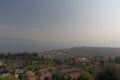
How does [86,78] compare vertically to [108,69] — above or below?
below

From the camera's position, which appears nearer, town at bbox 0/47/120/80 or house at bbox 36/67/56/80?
town at bbox 0/47/120/80

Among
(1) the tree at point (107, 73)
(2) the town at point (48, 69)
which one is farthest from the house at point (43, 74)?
(1) the tree at point (107, 73)

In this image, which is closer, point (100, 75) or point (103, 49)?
point (100, 75)

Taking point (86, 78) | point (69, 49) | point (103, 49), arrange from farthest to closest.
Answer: point (69, 49)
point (103, 49)
point (86, 78)

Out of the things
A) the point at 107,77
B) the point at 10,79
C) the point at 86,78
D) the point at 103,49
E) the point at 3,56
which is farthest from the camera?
the point at 103,49

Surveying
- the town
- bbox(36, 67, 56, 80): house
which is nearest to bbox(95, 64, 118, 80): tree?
the town

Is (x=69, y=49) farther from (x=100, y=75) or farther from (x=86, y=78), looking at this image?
(x=100, y=75)

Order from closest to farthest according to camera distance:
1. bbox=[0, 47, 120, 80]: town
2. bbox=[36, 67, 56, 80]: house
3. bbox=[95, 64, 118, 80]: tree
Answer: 1. bbox=[95, 64, 118, 80]: tree
2. bbox=[0, 47, 120, 80]: town
3. bbox=[36, 67, 56, 80]: house

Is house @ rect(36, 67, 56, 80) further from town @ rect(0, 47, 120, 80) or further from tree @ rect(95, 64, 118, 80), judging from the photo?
tree @ rect(95, 64, 118, 80)

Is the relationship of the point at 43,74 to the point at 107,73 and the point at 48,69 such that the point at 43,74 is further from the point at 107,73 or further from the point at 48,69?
the point at 107,73

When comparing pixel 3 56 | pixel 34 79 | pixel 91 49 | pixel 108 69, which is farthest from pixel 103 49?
pixel 108 69
